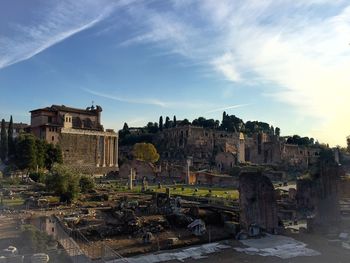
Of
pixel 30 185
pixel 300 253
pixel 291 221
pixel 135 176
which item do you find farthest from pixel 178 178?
pixel 300 253

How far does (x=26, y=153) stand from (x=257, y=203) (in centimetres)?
2947

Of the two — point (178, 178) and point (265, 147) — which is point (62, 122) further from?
point (265, 147)

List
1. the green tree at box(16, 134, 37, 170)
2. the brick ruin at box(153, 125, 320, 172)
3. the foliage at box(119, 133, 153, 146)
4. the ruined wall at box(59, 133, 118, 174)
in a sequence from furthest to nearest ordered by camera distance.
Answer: the foliage at box(119, 133, 153, 146) < the brick ruin at box(153, 125, 320, 172) < the ruined wall at box(59, 133, 118, 174) < the green tree at box(16, 134, 37, 170)

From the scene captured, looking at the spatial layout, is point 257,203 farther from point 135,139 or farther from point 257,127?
point 257,127

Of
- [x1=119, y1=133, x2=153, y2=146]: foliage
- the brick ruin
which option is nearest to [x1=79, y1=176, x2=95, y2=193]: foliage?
the brick ruin

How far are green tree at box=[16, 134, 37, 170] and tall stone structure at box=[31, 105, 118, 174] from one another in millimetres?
12266

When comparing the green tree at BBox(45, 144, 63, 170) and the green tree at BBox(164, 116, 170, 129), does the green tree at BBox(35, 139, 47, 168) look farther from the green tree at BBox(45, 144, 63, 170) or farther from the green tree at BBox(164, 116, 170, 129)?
the green tree at BBox(164, 116, 170, 129)

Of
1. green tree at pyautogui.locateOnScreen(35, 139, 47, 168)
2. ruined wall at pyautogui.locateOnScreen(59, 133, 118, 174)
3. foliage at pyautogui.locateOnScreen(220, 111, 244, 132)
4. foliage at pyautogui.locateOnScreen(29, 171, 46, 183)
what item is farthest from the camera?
foliage at pyautogui.locateOnScreen(220, 111, 244, 132)

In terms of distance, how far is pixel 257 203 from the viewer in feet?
73.6

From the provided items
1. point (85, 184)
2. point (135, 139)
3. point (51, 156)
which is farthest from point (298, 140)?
point (85, 184)

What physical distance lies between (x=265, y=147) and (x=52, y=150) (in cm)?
5194

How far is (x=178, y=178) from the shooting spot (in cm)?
5569

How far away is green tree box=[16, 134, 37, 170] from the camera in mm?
42875

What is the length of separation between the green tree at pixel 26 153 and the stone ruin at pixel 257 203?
28309 mm
